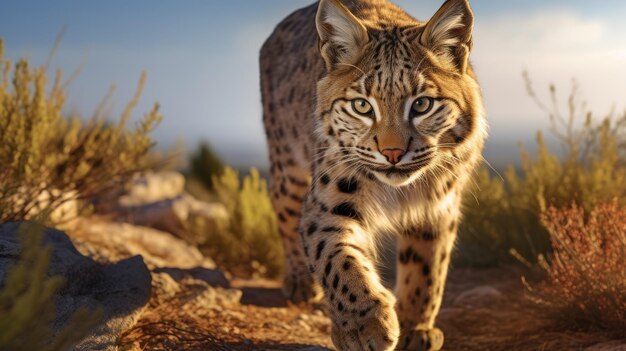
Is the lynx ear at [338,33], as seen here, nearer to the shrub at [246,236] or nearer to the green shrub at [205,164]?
the shrub at [246,236]

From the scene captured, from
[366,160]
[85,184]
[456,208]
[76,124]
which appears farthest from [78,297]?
[76,124]

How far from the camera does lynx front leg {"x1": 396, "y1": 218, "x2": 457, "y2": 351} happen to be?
455 cm

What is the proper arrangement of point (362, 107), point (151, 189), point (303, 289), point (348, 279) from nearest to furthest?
1. point (348, 279)
2. point (362, 107)
3. point (303, 289)
4. point (151, 189)

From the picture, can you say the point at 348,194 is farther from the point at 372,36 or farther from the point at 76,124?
the point at 76,124

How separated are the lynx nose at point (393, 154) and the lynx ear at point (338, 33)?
0.67m

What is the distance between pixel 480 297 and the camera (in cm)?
578

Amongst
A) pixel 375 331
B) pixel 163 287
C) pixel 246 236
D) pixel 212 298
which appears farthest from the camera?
pixel 246 236

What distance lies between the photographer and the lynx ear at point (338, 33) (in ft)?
13.0

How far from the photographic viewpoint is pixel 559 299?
4.94m

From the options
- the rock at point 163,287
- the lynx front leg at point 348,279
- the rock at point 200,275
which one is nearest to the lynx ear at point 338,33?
the lynx front leg at point 348,279

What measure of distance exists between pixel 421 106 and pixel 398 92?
Result: 0.52ft

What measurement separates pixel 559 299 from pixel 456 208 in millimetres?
1123

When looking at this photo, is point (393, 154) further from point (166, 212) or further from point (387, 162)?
point (166, 212)

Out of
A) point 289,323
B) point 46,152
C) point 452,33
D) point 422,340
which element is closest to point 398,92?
point 452,33
